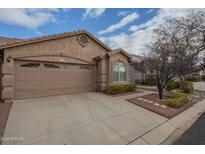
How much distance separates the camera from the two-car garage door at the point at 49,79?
7074 mm

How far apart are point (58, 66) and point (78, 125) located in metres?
5.56

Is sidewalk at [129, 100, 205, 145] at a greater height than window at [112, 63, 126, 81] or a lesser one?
lesser

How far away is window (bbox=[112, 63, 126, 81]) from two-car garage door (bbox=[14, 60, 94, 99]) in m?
2.01

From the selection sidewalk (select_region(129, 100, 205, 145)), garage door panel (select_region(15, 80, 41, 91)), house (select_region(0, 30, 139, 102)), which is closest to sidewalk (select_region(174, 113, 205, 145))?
sidewalk (select_region(129, 100, 205, 145))

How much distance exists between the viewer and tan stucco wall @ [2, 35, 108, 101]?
653cm

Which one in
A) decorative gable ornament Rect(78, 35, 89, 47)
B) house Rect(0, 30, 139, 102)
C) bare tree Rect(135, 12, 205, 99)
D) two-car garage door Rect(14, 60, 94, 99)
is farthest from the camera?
bare tree Rect(135, 12, 205, 99)

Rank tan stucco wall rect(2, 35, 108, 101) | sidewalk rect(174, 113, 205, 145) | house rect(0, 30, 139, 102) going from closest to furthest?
sidewalk rect(174, 113, 205, 145) → tan stucco wall rect(2, 35, 108, 101) → house rect(0, 30, 139, 102)

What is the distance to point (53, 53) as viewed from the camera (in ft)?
26.6

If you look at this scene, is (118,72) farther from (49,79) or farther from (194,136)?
(194,136)

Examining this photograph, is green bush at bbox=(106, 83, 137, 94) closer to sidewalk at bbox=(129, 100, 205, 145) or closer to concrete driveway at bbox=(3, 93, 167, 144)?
concrete driveway at bbox=(3, 93, 167, 144)

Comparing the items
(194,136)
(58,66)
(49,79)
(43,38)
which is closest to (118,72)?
(58,66)

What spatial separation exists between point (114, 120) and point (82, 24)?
27.7ft
